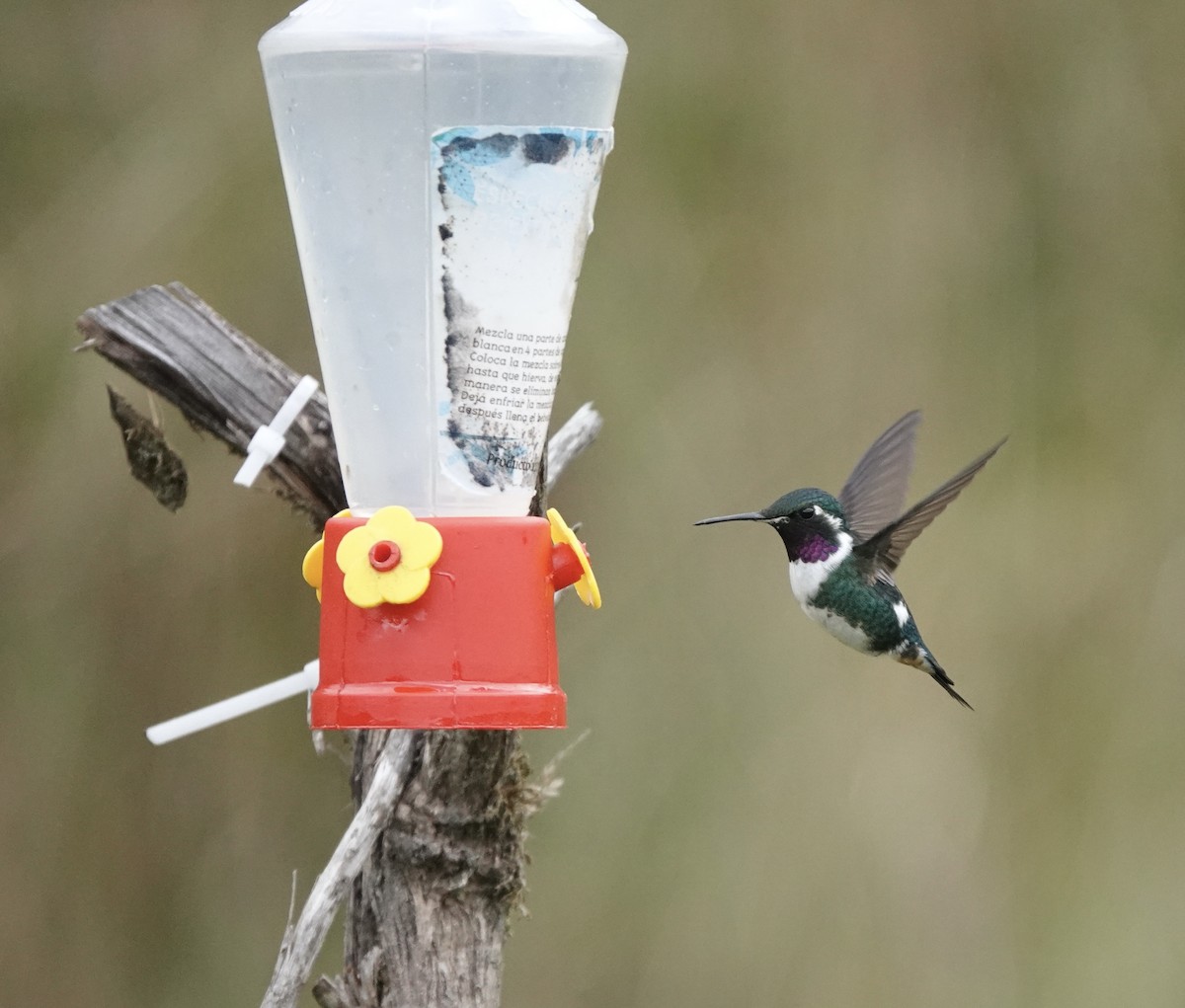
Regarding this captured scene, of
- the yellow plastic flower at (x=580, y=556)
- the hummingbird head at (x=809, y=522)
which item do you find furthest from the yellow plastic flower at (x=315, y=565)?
the hummingbird head at (x=809, y=522)

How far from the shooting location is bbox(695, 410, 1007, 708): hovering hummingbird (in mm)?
2547

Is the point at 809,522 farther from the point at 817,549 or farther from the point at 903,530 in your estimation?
the point at 903,530

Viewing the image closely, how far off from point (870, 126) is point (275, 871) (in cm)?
262

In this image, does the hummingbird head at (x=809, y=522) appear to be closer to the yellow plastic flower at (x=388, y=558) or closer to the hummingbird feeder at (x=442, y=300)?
the hummingbird feeder at (x=442, y=300)

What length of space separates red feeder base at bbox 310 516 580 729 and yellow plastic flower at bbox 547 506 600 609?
55 millimetres

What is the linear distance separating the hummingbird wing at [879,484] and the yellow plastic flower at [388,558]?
1087 mm

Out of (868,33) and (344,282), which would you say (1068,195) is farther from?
(344,282)

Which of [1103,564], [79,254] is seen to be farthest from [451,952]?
[1103,564]

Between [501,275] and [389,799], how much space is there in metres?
0.68

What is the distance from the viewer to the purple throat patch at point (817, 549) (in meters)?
2.57

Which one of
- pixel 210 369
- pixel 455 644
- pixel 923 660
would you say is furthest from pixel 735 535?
pixel 455 644

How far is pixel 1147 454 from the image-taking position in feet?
15.9

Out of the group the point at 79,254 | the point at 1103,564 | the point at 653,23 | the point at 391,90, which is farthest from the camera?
the point at 1103,564

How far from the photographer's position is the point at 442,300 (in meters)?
1.94
